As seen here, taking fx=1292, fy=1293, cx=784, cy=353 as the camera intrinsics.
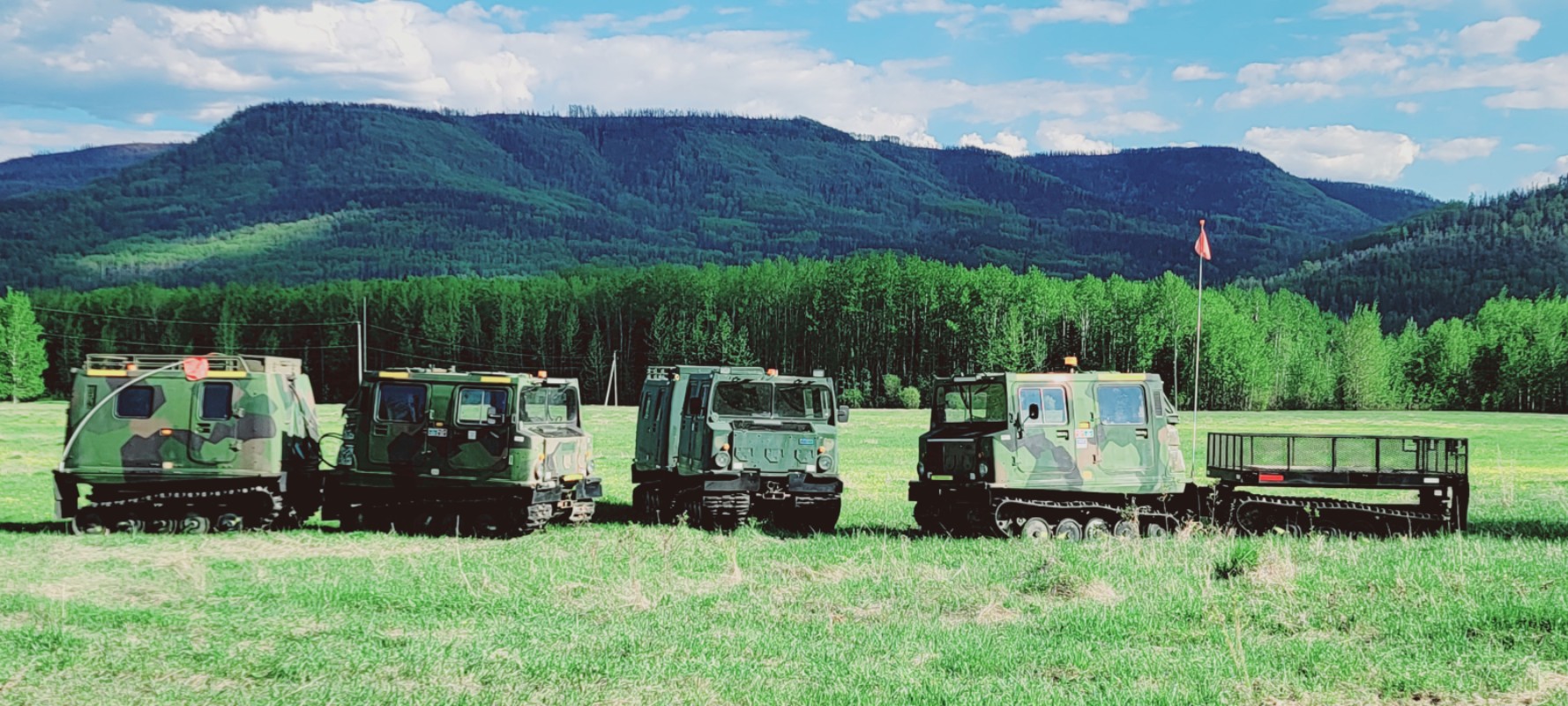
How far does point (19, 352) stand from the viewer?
105750mm

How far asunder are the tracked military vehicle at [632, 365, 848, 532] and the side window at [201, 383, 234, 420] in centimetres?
744

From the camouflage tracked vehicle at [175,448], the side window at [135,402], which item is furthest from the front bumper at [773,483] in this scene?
the side window at [135,402]

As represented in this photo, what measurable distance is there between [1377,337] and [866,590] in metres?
115

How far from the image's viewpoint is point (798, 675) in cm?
1031

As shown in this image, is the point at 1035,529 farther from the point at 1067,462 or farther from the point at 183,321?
the point at 183,321

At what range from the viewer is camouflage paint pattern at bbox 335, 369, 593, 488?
21.2m

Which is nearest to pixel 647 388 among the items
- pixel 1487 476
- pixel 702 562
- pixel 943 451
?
pixel 943 451

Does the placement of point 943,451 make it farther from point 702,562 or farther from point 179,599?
point 179,599

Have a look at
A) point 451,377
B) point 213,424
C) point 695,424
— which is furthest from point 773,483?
point 213,424

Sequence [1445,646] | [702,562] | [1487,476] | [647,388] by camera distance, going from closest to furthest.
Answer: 1. [1445,646]
2. [702,562]
3. [647,388]
4. [1487,476]

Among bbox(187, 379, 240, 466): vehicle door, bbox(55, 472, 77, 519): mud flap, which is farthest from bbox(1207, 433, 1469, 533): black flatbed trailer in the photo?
bbox(55, 472, 77, 519): mud flap

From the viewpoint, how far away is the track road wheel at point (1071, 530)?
20.0 meters

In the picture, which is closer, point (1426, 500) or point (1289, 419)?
point (1426, 500)

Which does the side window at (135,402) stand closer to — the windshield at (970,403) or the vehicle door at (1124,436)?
the windshield at (970,403)
